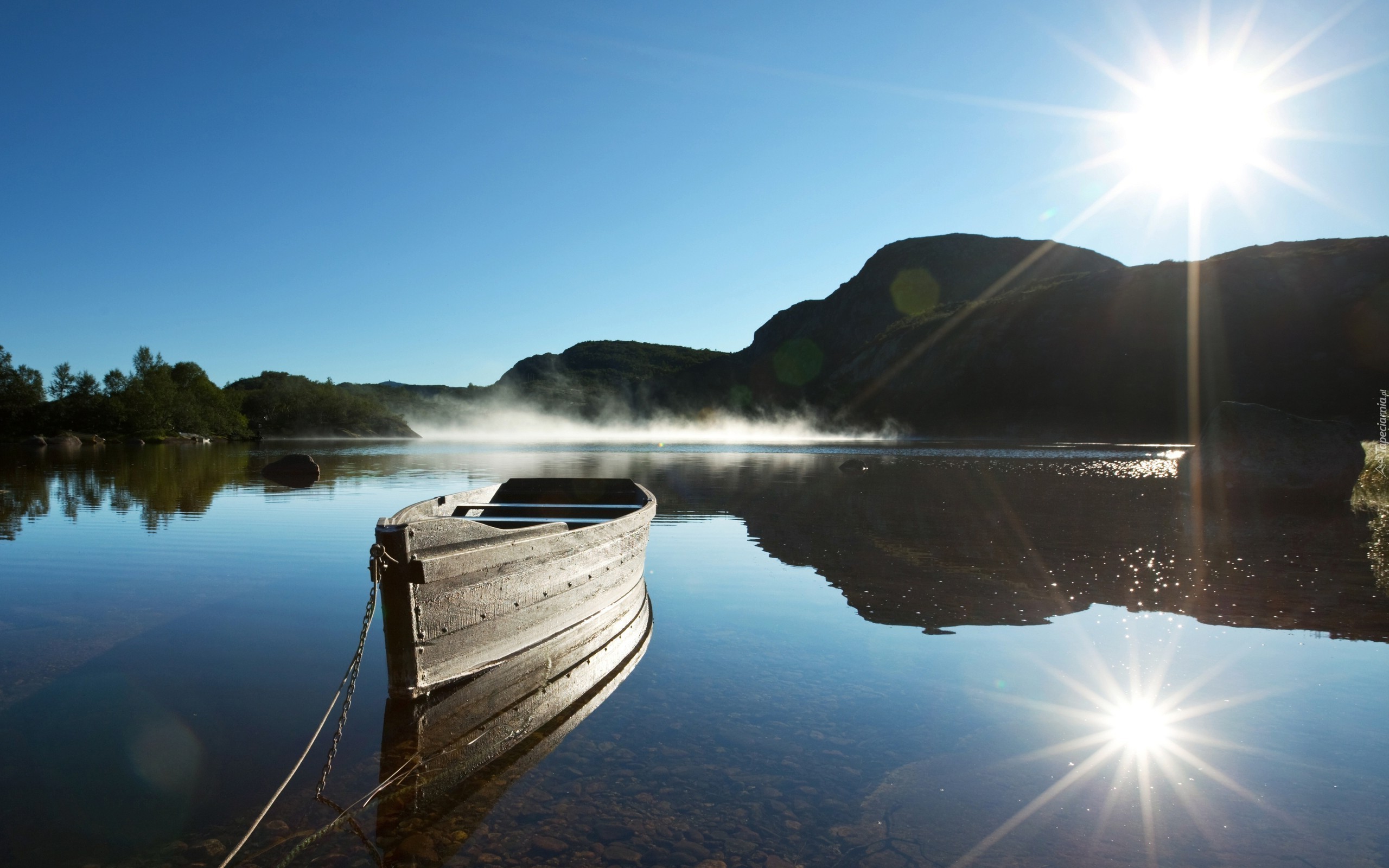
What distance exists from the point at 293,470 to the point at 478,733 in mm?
32748

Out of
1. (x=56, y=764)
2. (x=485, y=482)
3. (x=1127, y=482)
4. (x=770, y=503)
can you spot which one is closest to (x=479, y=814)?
(x=56, y=764)

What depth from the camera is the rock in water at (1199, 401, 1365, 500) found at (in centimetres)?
2217

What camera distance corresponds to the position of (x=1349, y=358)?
78.3 m

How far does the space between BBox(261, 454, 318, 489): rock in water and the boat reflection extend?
27779mm

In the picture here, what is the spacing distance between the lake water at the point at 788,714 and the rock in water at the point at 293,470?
17.7 metres

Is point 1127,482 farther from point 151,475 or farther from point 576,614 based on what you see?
point 151,475

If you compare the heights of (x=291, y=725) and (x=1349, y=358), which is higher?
(x=1349, y=358)

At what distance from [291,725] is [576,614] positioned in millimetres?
2812

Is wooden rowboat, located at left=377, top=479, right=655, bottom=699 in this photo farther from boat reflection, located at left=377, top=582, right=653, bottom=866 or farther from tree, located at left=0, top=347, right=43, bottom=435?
tree, located at left=0, top=347, right=43, bottom=435

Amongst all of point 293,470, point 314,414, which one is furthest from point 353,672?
point 314,414

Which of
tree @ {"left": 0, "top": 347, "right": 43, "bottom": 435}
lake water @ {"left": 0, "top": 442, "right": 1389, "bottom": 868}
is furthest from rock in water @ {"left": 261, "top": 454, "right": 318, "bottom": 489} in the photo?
tree @ {"left": 0, "top": 347, "right": 43, "bottom": 435}

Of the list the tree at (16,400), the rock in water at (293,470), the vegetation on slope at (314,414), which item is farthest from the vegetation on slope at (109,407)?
the rock in water at (293,470)

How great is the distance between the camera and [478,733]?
5.62 meters

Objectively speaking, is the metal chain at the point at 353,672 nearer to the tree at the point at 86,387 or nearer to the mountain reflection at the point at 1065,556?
the mountain reflection at the point at 1065,556
